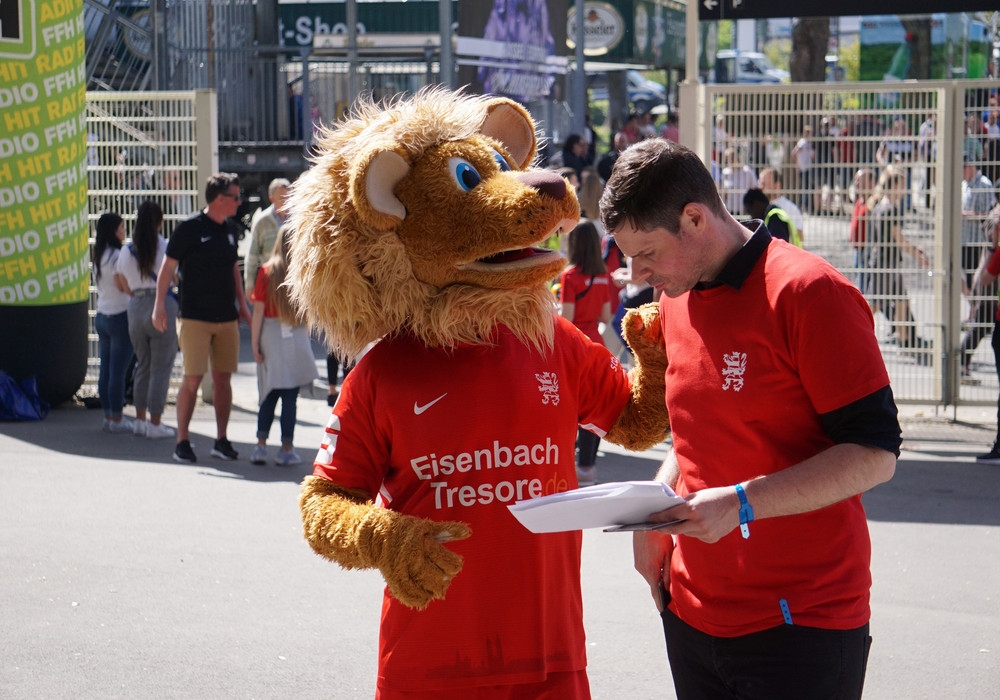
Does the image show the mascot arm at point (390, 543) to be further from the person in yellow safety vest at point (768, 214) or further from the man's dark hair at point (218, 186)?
the person in yellow safety vest at point (768, 214)

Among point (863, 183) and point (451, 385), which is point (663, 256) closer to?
point (451, 385)

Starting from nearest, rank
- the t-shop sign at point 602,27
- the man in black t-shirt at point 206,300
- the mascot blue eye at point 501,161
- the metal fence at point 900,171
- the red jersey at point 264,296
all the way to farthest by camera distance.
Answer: the mascot blue eye at point 501,161 < the red jersey at point 264,296 < the man in black t-shirt at point 206,300 < the metal fence at point 900,171 < the t-shop sign at point 602,27

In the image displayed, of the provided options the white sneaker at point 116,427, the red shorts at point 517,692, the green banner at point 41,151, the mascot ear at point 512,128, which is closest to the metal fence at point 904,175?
the white sneaker at point 116,427

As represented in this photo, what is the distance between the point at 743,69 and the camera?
42688 millimetres

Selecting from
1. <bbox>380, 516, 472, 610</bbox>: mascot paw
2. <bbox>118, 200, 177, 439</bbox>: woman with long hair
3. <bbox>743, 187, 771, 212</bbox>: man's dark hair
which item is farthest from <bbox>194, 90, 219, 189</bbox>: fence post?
<bbox>380, 516, 472, 610</bbox>: mascot paw

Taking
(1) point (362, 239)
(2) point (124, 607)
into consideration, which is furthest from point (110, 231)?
(1) point (362, 239)

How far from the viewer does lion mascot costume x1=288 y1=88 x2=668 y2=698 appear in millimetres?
2809

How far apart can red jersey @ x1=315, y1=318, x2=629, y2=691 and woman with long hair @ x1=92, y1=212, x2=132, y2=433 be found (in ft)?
22.2

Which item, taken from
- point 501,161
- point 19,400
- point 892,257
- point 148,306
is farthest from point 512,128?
point 19,400

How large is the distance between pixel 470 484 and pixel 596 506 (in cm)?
63

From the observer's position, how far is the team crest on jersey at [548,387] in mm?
2922

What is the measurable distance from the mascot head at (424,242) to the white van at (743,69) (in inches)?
1393

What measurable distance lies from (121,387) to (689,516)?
24.9ft

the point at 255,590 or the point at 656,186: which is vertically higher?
the point at 656,186
